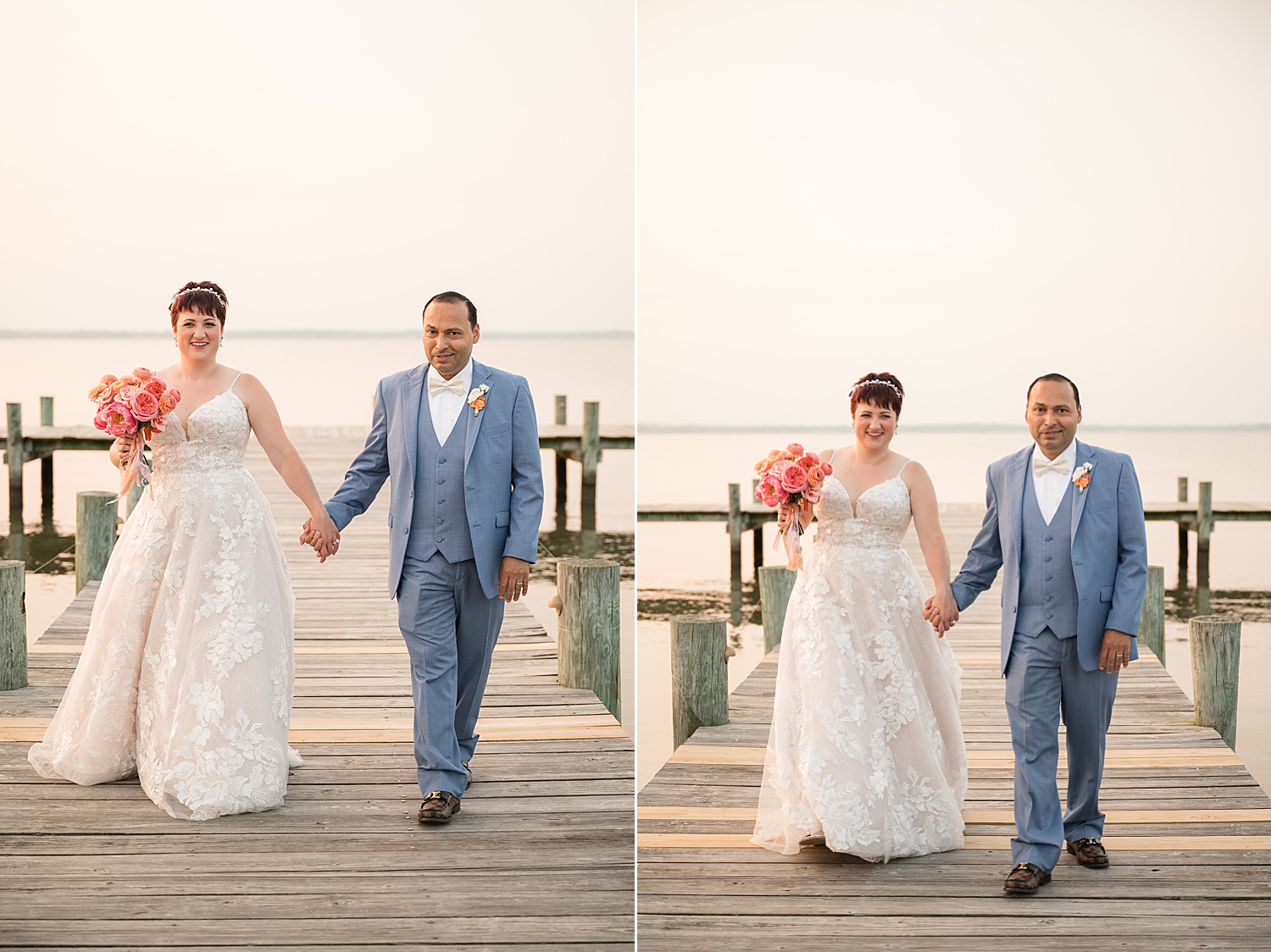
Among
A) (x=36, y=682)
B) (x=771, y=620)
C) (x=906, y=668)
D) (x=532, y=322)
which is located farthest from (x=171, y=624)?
(x=532, y=322)

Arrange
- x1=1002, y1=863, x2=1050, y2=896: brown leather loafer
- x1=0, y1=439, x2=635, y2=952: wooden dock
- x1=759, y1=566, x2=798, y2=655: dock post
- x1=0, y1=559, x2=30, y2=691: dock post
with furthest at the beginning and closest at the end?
x1=759, y1=566, x2=798, y2=655: dock post, x1=0, y1=559, x2=30, y2=691: dock post, x1=1002, y1=863, x2=1050, y2=896: brown leather loafer, x1=0, y1=439, x2=635, y2=952: wooden dock

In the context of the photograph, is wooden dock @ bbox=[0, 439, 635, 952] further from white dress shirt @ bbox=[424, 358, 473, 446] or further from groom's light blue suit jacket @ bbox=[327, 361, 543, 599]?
white dress shirt @ bbox=[424, 358, 473, 446]

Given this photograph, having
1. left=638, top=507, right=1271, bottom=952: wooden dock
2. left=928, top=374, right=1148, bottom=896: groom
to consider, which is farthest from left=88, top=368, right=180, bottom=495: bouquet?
left=928, top=374, right=1148, bottom=896: groom

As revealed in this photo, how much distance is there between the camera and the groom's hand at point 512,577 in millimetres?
3916

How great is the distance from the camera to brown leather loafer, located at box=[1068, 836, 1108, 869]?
148 inches

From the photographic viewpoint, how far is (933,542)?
3893mm

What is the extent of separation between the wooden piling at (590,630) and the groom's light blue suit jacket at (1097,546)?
2181 millimetres

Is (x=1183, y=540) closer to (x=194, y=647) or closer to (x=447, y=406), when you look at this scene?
(x=447, y=406)

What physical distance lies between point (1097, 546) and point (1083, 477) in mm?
220

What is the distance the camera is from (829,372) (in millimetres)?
34688

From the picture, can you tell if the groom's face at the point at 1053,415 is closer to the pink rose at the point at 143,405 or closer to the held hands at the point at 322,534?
the held hands at the point at 322,534

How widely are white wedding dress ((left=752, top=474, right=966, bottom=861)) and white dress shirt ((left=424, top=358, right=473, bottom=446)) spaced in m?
1.27

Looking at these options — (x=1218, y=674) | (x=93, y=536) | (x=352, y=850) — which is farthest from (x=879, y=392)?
(x=93, y=536)

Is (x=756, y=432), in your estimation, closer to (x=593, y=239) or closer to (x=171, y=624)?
(x=593, y=239)
